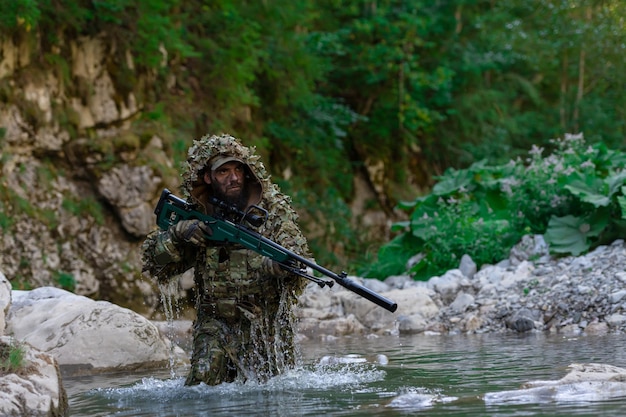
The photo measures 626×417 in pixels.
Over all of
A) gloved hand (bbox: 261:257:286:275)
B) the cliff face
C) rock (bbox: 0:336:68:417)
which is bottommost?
rock (bbox: 0:336:68:417)

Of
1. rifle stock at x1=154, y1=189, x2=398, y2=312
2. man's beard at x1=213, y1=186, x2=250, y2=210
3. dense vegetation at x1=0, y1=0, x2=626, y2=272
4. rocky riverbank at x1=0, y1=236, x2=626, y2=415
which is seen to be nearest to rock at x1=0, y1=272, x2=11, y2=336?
rocky riverbank at x1=0, y1=236, x2=626, y2=415

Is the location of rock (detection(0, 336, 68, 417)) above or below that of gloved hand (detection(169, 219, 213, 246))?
below

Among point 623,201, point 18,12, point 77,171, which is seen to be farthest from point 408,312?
point 18,12

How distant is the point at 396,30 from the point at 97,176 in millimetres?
9826

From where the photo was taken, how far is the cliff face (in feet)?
44.2

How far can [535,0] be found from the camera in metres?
25.7

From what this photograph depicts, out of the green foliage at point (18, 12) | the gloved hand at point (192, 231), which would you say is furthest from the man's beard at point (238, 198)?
the green foliage at point (18, 12)

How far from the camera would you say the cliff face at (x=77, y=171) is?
44.2 feet

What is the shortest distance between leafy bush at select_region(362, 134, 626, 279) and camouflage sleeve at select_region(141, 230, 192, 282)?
703cm

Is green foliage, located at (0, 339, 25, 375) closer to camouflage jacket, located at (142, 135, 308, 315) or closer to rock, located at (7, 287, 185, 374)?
camouflage jacket, located at (142, 135, 308, 315)

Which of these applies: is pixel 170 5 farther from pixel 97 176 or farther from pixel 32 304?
pixel 32 304

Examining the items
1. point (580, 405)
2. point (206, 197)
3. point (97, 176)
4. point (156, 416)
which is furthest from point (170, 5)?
point (580, 405)

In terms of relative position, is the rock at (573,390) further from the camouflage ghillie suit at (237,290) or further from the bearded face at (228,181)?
the bearded face at (228,181)

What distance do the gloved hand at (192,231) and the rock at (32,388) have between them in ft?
4.31
